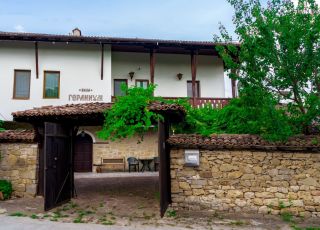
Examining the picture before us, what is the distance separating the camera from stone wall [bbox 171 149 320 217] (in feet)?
21.6

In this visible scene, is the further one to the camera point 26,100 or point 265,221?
point 26,100

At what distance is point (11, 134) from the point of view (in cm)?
822

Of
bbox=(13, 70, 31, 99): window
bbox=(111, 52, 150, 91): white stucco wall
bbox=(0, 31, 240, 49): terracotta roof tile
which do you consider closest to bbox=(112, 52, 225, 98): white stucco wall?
bbox=(111, 52, 150, 91): white stucco wall

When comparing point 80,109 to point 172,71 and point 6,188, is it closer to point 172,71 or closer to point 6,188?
point 6,188

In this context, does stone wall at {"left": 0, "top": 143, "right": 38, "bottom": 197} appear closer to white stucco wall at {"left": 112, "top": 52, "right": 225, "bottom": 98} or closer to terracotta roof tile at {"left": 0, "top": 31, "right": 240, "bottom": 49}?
terracotta roof tile at {"left": 0, "top": 31, "right": 240, "bottom": 49}

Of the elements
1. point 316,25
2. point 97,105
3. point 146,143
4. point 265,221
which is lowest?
point 265,221

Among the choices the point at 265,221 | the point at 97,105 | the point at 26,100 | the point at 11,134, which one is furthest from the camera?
the point at 26,100

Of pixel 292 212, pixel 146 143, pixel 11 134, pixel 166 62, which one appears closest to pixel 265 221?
pixel 292 212

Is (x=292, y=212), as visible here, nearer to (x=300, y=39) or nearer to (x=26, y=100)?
(x=300, y=39)

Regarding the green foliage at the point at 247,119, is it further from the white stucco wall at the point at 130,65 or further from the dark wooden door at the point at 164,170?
the white stucco wall at the point at 130,65

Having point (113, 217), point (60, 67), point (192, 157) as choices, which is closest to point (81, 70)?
point (60, 67)

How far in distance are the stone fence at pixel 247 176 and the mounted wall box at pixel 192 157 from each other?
0.32 feet

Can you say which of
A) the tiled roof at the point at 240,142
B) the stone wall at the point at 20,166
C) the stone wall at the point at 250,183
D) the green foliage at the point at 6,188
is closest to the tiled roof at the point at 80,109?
the tiled roof at the point at 240,142

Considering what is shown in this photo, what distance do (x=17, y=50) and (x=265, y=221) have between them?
12.0 m
